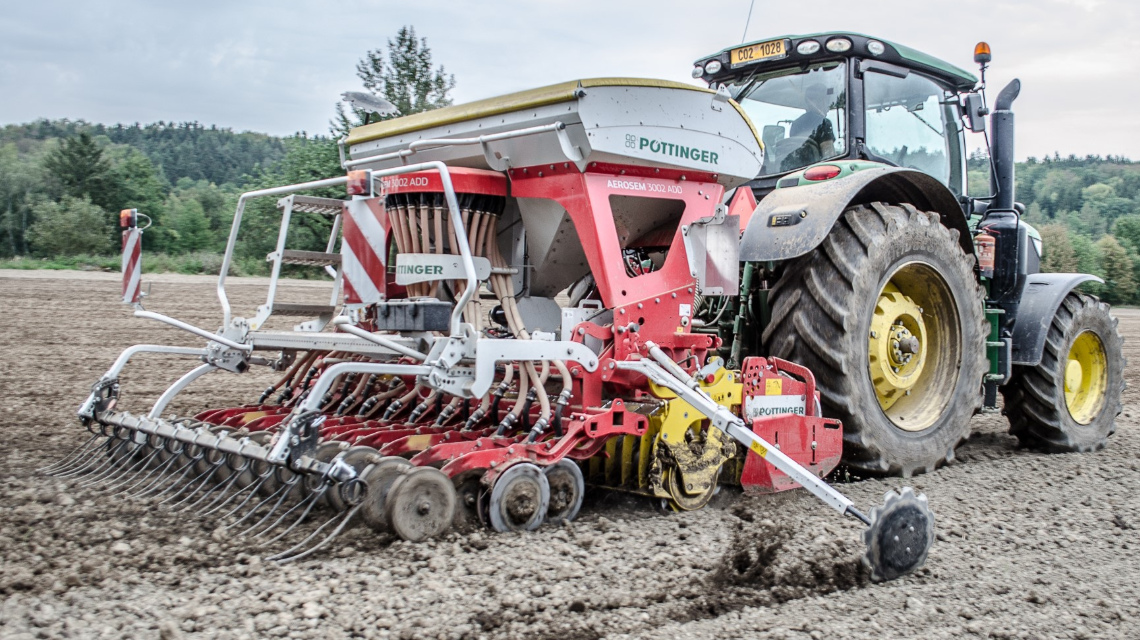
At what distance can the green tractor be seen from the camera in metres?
4.35

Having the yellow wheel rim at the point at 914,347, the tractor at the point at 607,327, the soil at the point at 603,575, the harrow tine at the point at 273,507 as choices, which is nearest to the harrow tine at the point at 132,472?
the tractor at the point at 607,327

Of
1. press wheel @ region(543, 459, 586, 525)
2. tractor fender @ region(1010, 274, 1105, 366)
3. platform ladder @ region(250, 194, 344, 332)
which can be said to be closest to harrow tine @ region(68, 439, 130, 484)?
platform ladder @ region(250, 194, 344, 332)

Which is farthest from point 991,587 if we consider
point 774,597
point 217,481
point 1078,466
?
point 217,481

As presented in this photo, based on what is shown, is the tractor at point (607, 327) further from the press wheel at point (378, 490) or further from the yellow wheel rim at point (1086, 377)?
the yellow wheel rim at point (1086, 377)

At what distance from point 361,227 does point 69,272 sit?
16.9 meters

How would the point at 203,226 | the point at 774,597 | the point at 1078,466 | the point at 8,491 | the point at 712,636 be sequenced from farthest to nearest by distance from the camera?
the point at 203,226
the point at 1078,466
the point at 8,491
the point at 774,597
the point at 712,636

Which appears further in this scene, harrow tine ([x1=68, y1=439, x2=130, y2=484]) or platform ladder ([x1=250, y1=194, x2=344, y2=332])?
platform ladder ([x1=250, y1=194, x2=344, y2=332])

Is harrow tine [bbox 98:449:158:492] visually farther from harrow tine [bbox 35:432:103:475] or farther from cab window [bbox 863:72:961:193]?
cab window [bbox 863:72:961:193]

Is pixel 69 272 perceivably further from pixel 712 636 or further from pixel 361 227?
pixel 712 636

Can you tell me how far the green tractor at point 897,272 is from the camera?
4348 millimetres

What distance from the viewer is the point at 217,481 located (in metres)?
4.09

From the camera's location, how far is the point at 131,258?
168 inches

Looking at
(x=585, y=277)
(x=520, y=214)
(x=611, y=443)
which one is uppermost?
(x=520, y=214)

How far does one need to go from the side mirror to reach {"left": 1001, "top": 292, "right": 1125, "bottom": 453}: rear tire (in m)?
1.29
